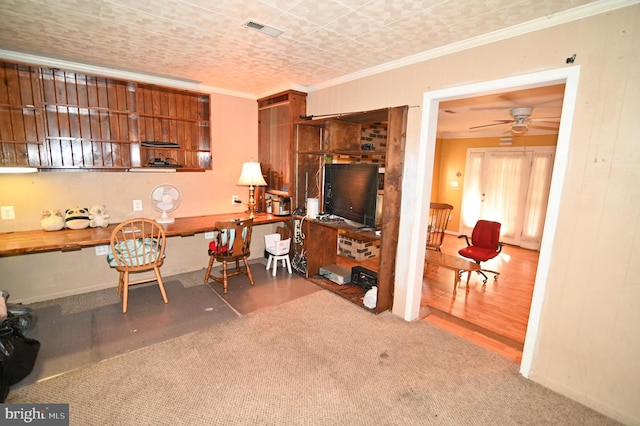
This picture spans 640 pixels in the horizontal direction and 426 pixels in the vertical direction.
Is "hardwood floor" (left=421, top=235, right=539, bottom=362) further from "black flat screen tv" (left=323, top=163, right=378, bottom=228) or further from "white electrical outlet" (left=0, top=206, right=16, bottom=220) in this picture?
"white electrical outlet" (left=0, top=206, right=16, bottom=220)

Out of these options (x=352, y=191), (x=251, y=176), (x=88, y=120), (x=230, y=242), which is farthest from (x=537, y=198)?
(x=88, y=120)

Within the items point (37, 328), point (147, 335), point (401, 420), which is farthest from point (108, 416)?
point (401, 420)

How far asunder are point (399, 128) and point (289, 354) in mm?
2203

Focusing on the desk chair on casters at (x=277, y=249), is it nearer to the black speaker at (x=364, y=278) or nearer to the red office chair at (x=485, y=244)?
the black speaker at (x=364, y=278)

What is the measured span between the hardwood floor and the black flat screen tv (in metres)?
1.22

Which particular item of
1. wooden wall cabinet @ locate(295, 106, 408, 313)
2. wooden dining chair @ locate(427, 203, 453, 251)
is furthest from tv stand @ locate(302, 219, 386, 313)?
wooden dining chair @ locate(427, 203, 453, 251)

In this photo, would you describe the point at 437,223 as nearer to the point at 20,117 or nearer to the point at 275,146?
the point at 275,146

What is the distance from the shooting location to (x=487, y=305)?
347 centimetres

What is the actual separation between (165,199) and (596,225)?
13.1 ft

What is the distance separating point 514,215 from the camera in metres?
6.19

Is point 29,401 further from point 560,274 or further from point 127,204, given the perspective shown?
point 560,274

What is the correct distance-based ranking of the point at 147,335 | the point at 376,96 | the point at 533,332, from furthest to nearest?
the point at 376,96 → the point at 147,335 → the point at 533,332

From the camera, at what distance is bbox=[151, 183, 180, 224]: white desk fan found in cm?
356

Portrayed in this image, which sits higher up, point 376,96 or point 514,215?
point 376,96
